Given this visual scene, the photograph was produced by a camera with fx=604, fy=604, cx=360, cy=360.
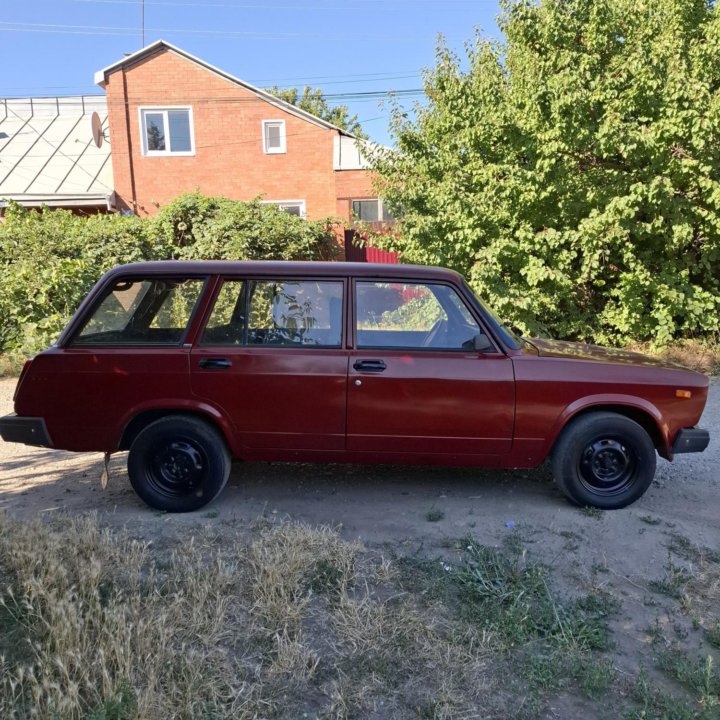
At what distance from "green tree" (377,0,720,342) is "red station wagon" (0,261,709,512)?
4558 millimetres

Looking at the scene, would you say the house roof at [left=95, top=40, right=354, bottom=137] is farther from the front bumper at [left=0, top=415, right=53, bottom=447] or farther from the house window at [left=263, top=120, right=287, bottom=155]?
the front bumper at [left=0, top=415, right=53, bottom=447]

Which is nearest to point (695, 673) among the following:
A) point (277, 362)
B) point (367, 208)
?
point (277, 362)

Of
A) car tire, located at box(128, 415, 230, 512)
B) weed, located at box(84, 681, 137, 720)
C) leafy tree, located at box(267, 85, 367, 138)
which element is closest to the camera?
weed, located at box(84, 681, 137, 720)

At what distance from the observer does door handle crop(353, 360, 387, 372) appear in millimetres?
4074

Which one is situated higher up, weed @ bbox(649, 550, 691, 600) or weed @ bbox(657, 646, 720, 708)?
weed @ bbox(657, 646, 720, 708)

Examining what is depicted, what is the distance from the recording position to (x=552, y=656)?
8.80 ft

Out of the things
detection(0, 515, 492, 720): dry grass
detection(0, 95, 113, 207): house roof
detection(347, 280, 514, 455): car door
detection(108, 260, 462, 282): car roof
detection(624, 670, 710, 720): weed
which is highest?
detection(0, 95, 113, 207): house roof

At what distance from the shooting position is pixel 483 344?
4.12 metres

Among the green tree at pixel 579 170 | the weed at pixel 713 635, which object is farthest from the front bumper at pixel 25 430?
the green tree at pixel 579 170

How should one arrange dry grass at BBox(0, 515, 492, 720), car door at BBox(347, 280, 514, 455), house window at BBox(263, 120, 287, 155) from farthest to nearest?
house window at BBox(263, 120, 287, 155) < car door at BBox(347, 280, 514, 455) < dry grass at BBox(0, 515, 492, 720)

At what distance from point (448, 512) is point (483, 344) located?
3.98ft

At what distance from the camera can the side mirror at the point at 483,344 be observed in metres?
4.12

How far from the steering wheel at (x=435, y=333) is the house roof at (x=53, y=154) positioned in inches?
616

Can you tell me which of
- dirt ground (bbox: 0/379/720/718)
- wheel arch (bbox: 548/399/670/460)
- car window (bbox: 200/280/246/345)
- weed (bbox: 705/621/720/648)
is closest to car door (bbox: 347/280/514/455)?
wheel arch (bbox: 548/399/670/460)
